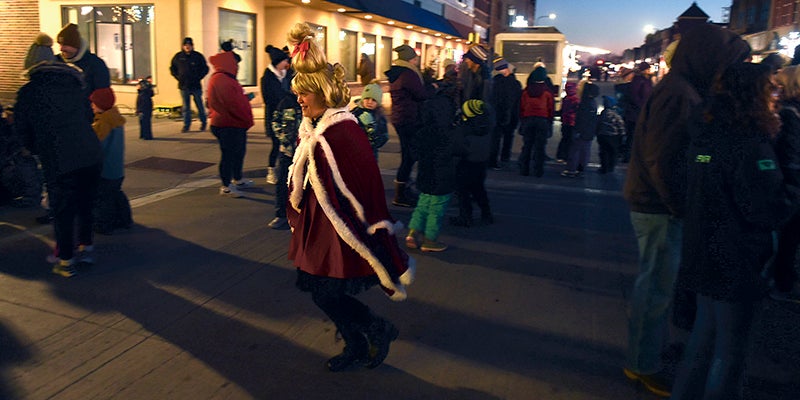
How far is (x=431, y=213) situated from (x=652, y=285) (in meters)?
2.98

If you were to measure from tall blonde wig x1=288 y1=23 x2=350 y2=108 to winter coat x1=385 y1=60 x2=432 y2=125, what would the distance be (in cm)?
444

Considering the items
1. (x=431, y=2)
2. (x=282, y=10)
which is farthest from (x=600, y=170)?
(x=431, y=2)

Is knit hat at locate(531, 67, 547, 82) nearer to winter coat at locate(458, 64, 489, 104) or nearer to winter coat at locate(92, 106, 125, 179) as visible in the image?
winter coat at locate(458, 64, 489, 104)

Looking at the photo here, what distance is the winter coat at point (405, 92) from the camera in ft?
25.9

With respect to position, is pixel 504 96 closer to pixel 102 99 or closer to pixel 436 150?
pixel 436 150

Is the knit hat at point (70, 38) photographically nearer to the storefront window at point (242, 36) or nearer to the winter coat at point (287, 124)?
the winter coat at point (287, 124)

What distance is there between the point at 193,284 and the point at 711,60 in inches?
158

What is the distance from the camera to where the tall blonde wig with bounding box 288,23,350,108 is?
11.0ft

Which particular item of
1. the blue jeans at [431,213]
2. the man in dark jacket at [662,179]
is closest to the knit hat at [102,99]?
the blue jeans at [431,213]

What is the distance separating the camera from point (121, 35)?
59.0 feet

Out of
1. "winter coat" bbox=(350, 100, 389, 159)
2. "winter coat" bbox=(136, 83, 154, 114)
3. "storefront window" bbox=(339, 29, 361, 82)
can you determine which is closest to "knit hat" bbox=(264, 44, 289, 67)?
"winter coat" bbox=(350, 100, 389, 159)

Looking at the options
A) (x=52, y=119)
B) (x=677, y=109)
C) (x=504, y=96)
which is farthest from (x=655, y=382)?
(x=504, y=96)

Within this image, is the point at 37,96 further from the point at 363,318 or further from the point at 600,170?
the point at 600,170

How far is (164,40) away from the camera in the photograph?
17.1 m
